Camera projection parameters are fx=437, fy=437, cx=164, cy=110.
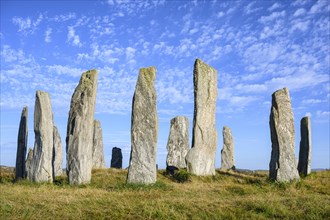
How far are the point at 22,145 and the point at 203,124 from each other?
9293 mm

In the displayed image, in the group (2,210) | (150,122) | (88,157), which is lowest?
(2,210)

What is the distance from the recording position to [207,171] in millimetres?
21406

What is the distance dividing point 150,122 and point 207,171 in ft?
17.8

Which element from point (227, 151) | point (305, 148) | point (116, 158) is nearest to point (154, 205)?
point (305, 148)

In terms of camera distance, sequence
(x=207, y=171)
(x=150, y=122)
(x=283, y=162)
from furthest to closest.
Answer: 1. (x=207, y=171)
2. (x=283, y=162)
3. (x=150, y=122)

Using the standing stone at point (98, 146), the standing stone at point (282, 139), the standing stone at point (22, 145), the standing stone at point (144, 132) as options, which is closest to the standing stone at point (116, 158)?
the standing stone at point (98, 146)

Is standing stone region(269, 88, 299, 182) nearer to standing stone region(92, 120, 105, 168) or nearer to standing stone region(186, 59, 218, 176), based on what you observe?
standing stone region(186, 59, 218, 176)

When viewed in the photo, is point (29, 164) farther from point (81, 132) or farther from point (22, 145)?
point (81, 132)

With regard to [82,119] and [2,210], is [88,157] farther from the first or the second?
[2,210]

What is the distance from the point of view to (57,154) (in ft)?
81.3

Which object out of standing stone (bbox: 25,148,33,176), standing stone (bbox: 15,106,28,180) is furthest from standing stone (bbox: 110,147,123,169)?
standing stone (bbox: 15,106,28,180)

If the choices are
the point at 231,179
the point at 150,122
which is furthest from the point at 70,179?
the point at 231,179

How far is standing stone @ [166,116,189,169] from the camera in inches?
1037

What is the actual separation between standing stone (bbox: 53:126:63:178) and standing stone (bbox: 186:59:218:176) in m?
7.92
